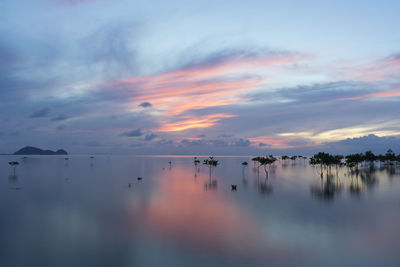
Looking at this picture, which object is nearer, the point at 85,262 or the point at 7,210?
the point at 85,262

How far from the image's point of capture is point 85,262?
72.8 ft

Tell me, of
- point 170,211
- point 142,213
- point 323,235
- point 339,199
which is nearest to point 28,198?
point 142,213

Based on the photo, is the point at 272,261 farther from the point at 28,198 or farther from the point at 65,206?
the point at 28,198

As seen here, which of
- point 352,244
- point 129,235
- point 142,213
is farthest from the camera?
point 142,213

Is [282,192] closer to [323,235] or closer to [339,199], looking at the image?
[339,199]

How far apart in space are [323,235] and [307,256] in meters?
6.91

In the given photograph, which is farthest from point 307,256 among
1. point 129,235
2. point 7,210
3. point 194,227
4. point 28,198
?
point 28,198

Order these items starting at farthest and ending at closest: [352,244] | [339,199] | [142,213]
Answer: [339,199]
[142,213]
[352,244]

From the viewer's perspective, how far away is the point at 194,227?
107ft

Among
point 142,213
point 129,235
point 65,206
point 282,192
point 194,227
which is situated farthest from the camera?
point 282,192

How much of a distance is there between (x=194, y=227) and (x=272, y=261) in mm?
12255

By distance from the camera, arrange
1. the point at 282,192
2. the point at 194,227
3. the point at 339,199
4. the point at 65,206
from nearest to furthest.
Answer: the point at 194,227 → the point at 65,206 → the point at 339,199 → the point at 282,192

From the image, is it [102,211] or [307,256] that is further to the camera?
[102,211]

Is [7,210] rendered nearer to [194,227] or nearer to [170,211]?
[170,211]
